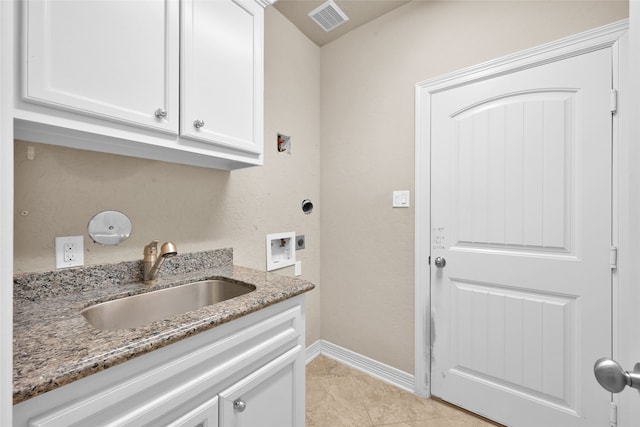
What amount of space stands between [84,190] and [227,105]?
0.66 metres

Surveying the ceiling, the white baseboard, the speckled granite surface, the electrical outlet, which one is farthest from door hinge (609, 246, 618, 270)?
the electrical outlet

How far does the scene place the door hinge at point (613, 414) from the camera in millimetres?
1267

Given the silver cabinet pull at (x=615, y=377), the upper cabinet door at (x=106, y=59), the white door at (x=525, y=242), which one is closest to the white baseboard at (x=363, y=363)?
the white door at (x=525, y=242)

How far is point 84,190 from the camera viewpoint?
111 centimetres

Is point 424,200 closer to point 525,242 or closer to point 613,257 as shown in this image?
point 525,242

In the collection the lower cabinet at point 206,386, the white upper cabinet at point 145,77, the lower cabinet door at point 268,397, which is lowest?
the lower cabinet door at point 268,397

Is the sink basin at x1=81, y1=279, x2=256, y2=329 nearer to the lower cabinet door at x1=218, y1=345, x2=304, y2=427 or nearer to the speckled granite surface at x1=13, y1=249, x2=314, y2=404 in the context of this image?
the speckled granite surface at x1=13, y1=249, x2=314, y2=404

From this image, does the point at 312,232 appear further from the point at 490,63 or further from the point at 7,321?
the point at 7,321

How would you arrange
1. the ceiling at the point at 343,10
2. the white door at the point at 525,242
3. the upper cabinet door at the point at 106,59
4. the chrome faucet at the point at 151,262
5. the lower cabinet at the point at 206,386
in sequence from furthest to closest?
the ceiling at the point at 343,10, the white door at the point at 525,242, the chrome faucet at the point at 151,262, the upper cabinet door at the point at 106,59, the lower cabinet at the point at 206,386

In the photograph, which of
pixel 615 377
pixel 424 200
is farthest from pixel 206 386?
pixel 424 200

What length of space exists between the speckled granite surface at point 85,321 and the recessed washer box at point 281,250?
0.44 meters

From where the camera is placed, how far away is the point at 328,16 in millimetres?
1933

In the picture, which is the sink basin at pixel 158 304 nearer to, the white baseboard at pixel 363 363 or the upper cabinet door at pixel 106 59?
the upper cabinet door at pixel 106 59

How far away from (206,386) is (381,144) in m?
1.71
